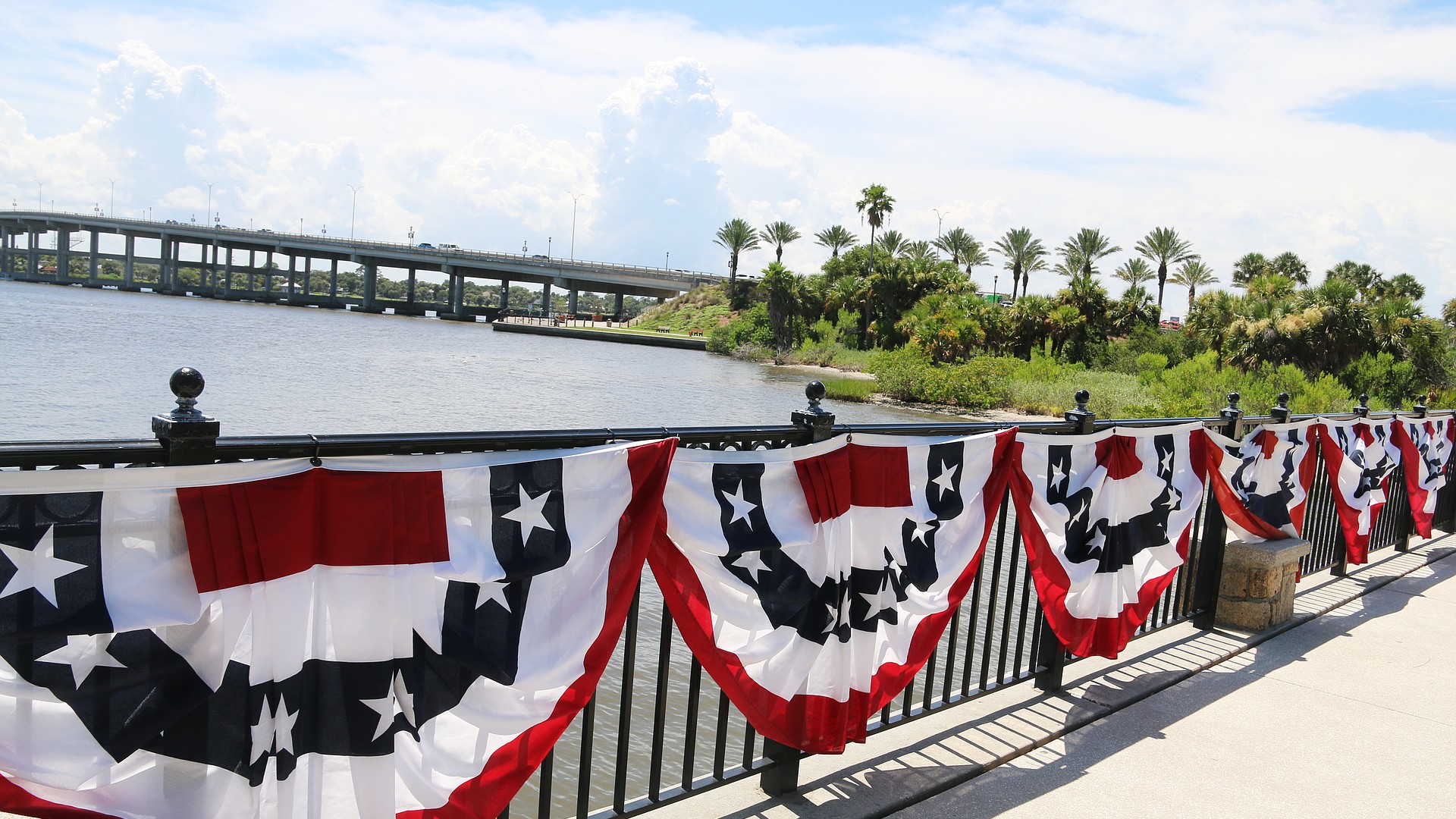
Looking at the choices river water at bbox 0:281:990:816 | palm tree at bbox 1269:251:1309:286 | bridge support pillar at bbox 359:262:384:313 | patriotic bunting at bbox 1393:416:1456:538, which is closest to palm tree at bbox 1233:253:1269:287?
palm tree at bbox 1269:251:1309:286

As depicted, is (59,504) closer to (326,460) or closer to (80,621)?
(80,621)

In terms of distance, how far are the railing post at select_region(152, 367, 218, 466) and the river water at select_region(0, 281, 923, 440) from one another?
28.0ft

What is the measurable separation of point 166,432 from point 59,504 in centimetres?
27

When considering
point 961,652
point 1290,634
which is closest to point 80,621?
point 1290,634

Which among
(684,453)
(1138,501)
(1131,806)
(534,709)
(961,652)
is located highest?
(684,453)

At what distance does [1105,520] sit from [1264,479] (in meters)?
2.28

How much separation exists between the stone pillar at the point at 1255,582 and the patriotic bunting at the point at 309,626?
5.06 metres

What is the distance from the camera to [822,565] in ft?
12.9

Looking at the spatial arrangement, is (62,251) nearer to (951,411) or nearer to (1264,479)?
(951,411)

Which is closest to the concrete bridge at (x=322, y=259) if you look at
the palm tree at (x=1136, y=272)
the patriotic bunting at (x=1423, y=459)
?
the palm tree at (x=1136, y=272)

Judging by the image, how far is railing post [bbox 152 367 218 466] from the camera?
2396mm

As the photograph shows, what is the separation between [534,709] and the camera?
311cm

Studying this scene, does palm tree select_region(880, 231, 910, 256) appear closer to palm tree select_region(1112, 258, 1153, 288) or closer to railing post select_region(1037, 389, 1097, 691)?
palm tree select_region(1112, 258, 1153, 288)

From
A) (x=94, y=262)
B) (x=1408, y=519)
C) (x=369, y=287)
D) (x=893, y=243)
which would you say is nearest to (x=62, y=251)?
(x=94, y=262)
